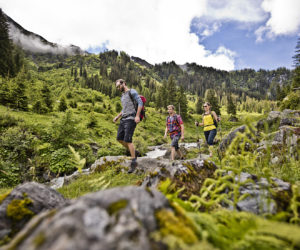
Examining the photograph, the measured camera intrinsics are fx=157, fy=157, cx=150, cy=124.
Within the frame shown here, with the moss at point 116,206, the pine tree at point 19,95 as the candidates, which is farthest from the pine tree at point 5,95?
the moss at point 116,206

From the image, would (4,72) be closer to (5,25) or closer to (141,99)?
(5,25)

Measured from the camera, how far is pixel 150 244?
2.58ft

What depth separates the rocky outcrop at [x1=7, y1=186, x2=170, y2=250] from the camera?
699mm

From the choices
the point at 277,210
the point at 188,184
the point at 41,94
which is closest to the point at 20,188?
the point at 188,184

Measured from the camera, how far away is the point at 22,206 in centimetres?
162

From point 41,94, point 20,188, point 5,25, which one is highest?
point 5,25

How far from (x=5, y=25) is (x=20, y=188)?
Result: 175 feet

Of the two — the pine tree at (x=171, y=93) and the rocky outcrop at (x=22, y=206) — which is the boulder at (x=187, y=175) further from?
the pine tree at (x=171, y=93)

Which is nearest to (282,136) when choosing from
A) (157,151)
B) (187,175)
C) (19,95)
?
(187,175)

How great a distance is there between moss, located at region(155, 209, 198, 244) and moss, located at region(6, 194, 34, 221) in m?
1.49

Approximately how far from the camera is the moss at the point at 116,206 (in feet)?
2.91

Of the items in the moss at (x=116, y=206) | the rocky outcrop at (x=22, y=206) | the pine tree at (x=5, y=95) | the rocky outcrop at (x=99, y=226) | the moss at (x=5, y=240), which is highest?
the pine tree at (x=5, y=95)

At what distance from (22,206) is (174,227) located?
5.40 ft

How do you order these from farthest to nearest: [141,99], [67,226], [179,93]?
1. [179,93]
2. [141,99]
3. [67,226]
